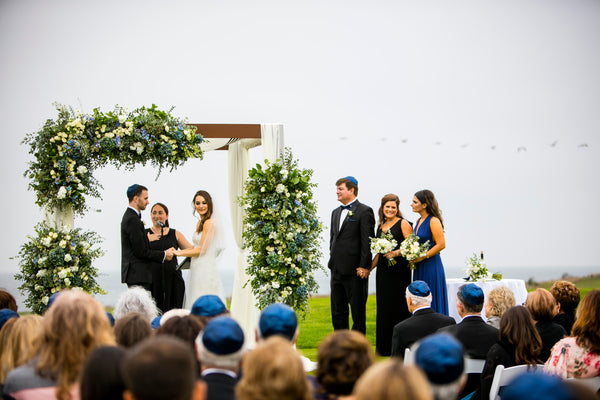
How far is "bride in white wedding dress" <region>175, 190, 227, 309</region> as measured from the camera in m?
7.59

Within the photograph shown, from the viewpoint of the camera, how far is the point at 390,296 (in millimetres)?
7066

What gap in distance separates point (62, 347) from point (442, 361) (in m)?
1.70

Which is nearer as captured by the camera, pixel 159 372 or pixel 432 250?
pixel 159 372

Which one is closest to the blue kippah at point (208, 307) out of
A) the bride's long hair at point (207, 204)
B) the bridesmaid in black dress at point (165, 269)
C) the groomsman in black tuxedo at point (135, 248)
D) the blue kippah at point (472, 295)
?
the blue kippah at point (472, 295)

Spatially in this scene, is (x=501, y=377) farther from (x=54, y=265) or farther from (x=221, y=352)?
(x=54, y=265)

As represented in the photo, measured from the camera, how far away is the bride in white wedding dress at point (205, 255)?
7586mm

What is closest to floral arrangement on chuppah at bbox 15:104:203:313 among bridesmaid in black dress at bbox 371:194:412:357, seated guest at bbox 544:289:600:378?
bridesmaid in black dress at bbox 371:194:412:357

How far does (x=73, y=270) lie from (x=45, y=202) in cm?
90

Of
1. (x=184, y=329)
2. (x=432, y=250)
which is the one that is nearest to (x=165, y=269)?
(x=432, y=250)

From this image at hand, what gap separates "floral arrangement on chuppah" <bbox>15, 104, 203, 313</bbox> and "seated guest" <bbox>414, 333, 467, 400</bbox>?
5.20 metres

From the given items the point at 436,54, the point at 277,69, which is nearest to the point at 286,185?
the point at 277,69

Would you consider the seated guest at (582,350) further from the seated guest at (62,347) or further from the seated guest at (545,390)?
the seated guest at (62,347)

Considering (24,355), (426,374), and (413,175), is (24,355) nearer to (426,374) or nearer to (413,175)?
(426,374)

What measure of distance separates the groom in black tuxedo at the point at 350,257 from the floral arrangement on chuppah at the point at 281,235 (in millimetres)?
392
